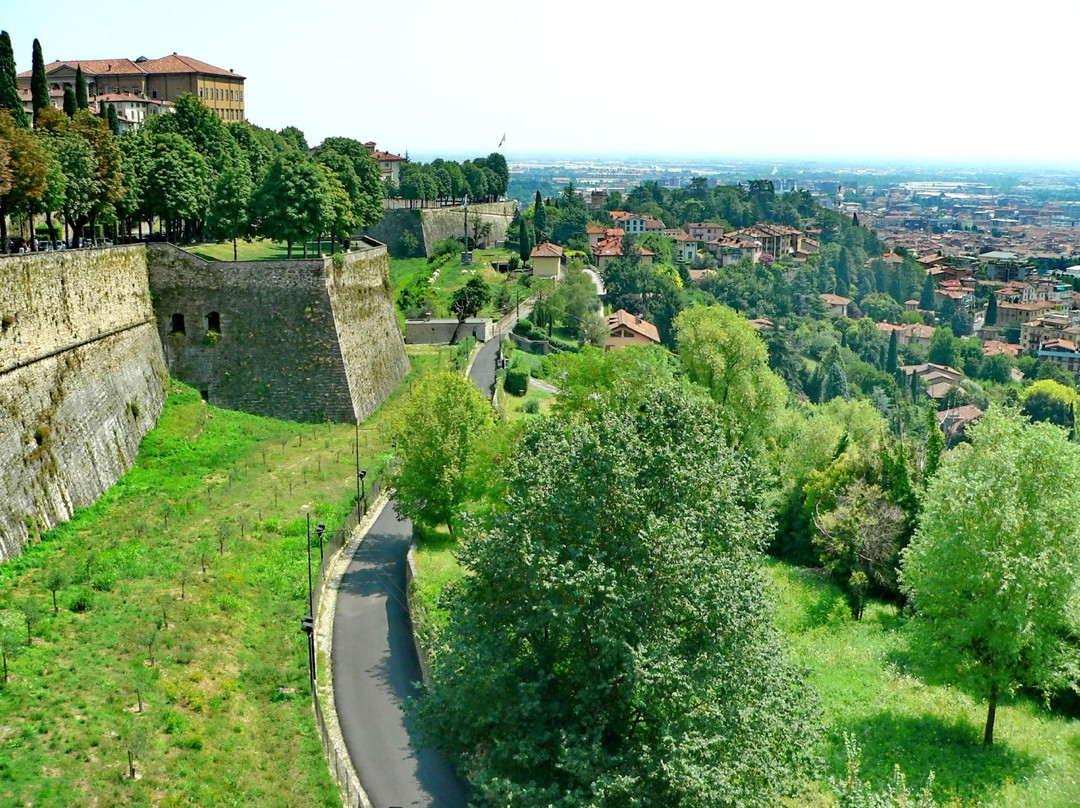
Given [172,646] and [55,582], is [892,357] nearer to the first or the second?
[172,646]

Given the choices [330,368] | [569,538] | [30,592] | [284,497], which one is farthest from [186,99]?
[569,538]

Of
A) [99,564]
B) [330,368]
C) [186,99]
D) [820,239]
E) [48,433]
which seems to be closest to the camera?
[99,564]

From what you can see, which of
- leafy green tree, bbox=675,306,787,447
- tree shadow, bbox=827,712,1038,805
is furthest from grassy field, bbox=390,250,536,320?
tree shadow, bbox=827,712,1038,805

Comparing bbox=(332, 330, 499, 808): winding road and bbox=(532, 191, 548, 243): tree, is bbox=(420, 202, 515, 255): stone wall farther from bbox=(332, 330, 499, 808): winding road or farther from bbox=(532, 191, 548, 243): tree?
bbox=(332, 330, 499, 808): winding road

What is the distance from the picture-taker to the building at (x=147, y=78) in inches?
3376

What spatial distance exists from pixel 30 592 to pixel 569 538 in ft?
45.8

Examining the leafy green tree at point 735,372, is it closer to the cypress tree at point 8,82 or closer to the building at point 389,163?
the cypress tree at point 8,82

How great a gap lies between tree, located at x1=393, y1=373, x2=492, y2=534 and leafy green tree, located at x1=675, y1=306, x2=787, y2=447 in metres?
12.5

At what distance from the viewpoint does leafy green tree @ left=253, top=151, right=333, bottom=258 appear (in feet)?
145

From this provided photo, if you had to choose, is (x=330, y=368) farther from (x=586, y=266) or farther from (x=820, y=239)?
(x=820, y=239)

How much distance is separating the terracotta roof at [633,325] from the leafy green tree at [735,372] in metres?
29.8

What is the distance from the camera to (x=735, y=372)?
4322cm

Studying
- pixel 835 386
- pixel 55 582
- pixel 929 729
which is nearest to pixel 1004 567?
pixel 929 729

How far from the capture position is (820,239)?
551 feet
